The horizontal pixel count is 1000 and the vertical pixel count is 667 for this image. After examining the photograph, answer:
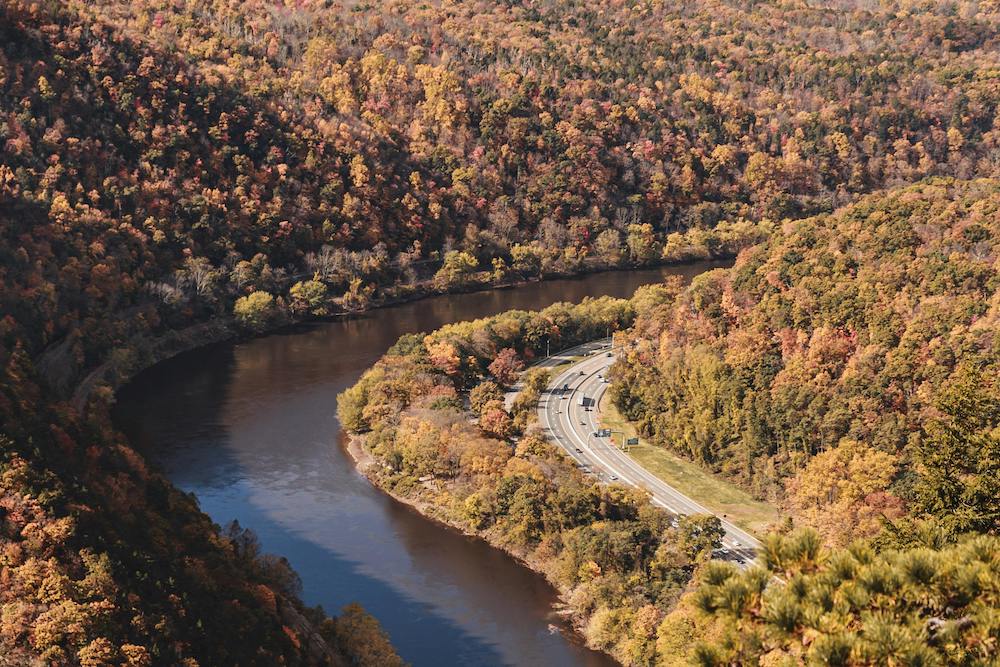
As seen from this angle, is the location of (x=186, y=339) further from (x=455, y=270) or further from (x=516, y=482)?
(x=516, y=482)

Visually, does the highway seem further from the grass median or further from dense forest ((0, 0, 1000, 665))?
dense forest ((0, 0, 1000, 665))

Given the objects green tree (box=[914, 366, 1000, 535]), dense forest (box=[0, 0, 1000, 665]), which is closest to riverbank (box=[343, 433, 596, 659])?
dense forest (box=[0, 0, 1000, 665])

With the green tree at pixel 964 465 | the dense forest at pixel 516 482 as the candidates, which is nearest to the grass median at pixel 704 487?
the dense forest at pixel 516 482

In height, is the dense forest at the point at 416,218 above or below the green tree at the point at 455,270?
above

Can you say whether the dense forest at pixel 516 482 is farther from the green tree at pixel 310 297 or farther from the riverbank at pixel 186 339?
the green tree at pixel 310 297

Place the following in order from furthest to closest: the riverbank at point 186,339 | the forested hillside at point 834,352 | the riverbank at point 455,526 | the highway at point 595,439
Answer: the riverbank at point 186,339
the highway at point 595,439
the forested hillside at point 834,352
the riverbank at point 455,526
